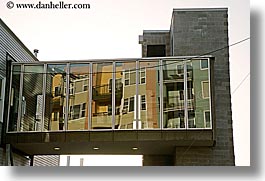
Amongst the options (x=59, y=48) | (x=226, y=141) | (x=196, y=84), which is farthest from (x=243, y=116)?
(x=59, y=48)

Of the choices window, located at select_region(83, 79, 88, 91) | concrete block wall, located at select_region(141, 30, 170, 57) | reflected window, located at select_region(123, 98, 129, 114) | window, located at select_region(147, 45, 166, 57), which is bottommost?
reflected window, located at select_region(123, 98, 129, 114)

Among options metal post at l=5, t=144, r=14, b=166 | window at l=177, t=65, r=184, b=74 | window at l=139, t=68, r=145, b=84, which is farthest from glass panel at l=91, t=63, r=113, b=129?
metal post at l=5, t=144, r=14, b=166

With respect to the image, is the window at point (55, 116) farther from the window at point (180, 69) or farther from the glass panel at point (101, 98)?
the window at point (180, 69)

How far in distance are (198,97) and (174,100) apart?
0.66 feet

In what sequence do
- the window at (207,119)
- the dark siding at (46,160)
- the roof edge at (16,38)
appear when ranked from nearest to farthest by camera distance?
the dark siding at (46,160) → the roof edge at (16,38) → the window at (207,119)

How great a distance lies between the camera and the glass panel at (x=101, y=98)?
12.4 feet

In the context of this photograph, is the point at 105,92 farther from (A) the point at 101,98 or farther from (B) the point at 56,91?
A: (B) the point at 56,91

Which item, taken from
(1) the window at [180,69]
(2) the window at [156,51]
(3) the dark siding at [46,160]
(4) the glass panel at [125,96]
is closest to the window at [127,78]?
(4) the glass panel at [125,96]

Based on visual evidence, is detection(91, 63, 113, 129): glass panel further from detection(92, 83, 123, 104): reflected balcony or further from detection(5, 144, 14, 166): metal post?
detection(5, 144, 14, 166): metal post

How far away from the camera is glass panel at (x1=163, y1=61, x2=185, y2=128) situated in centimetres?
383

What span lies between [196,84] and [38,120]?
1306 millimetres

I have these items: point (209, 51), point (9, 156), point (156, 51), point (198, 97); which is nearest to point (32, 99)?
point (9, 156)

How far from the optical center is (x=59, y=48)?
372cm

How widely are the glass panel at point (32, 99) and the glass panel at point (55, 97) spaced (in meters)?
0.06
